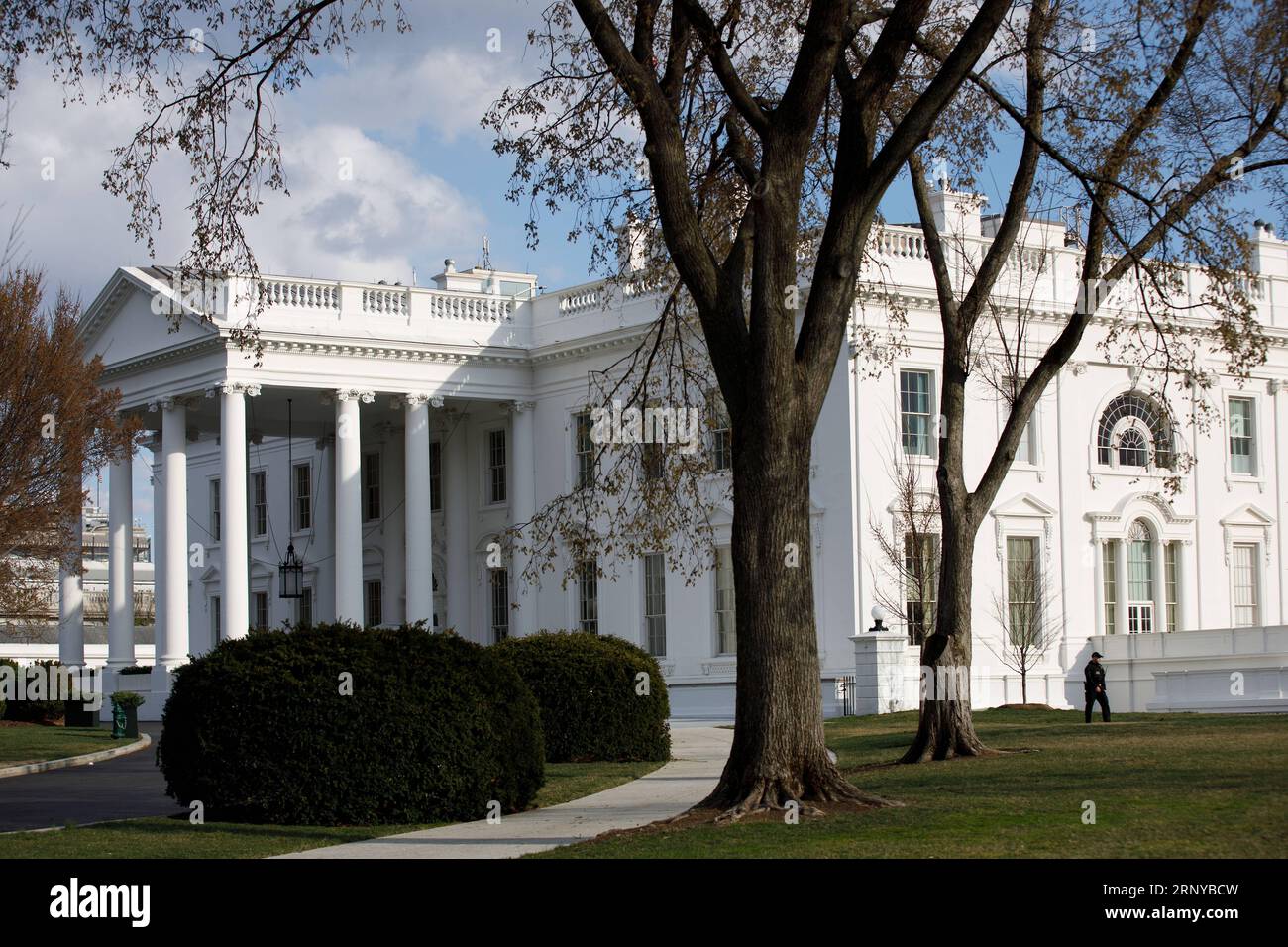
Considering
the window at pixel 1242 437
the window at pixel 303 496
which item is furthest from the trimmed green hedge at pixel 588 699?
the window at pixel 303 496

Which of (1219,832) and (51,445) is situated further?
(51,445)

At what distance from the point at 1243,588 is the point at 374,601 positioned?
25165 millimetres

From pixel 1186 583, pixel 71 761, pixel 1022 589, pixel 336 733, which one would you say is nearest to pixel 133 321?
pixel 71 761

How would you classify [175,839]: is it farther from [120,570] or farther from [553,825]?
[120,570]

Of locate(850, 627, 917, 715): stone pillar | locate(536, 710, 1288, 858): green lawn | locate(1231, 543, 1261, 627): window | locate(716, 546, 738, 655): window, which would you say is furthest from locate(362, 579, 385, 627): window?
locate(536, 710, 1288, 858): green lawn

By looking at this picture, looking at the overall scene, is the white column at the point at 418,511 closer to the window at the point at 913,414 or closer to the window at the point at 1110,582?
the window at the point at 913,414

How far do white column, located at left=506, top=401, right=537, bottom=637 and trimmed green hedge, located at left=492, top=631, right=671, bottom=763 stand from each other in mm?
21961

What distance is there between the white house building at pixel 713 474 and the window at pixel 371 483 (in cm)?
27

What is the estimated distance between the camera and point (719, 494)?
40406 millimetres

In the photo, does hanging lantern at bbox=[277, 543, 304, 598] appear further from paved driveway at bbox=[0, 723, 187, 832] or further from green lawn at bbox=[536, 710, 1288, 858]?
green lawn at bbox=[536, 710, 1288, 858]

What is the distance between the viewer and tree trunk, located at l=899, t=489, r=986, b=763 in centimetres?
2078
